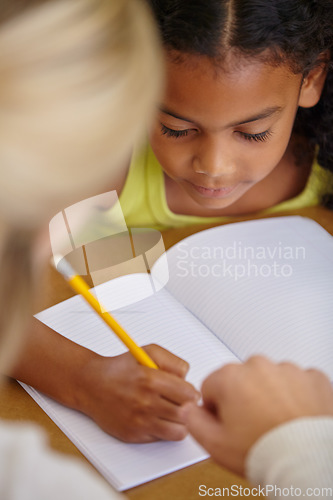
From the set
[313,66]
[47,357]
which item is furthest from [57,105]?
[313,66]

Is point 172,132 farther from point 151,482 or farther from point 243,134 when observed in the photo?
point 151,482

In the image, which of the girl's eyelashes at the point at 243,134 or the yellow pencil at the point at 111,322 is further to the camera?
the girl's eyelashes at the point at 243,134

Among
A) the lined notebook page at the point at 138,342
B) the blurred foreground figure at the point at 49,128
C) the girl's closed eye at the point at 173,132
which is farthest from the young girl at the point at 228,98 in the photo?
the blurred foreground figure at the point at 49,128

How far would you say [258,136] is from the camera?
815mm

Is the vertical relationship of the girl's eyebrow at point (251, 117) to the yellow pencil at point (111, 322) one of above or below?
above

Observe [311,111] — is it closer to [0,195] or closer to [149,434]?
[149,434]

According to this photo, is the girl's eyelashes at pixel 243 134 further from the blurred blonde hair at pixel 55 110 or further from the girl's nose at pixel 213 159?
the blurred blonde hair at pixel 55 110

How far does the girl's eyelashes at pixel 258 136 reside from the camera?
804 mm

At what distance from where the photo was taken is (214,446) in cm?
48

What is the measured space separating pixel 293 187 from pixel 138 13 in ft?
2.09

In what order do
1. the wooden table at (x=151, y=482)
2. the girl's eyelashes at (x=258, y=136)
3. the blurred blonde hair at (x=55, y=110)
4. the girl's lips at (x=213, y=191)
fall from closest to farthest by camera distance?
the blurred blonde hair at (x=55, y=110) → the wooden table at (x=151, y=482) → the girl's eyelashes at (x=258, y=136) → the girl's lips at (x=213, y=191)

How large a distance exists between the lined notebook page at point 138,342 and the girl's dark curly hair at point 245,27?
0.90 feet

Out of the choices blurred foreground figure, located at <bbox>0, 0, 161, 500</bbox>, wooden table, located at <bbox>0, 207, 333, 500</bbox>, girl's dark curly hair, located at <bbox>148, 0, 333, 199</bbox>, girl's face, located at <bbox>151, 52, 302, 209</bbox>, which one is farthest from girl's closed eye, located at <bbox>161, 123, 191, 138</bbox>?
blurred foreground figure, located at <bbox>0, 0, 161, 500</bbox>

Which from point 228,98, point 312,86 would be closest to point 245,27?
point 228,98
